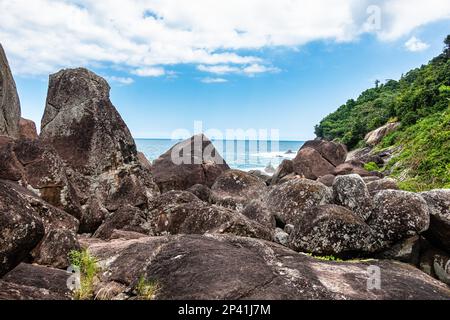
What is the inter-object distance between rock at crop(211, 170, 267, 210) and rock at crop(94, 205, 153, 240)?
5340 mm

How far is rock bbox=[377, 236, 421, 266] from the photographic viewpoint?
10448mm

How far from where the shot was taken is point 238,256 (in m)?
6.30

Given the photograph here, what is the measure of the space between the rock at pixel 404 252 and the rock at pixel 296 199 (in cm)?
A: 323

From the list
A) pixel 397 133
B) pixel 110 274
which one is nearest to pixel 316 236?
pixel 110 274

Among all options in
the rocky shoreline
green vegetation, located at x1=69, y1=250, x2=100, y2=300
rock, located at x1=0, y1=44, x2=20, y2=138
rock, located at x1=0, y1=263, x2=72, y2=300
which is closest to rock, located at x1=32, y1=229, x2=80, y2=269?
the rocky shoreline

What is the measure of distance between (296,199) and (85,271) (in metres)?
9.09

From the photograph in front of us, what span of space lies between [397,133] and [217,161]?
2686cm

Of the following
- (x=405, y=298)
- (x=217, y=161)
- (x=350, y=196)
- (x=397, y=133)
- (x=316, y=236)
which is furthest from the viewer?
(x=397, y=133)

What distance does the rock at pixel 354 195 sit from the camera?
37.0 feet

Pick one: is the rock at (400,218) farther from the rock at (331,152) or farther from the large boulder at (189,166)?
the rock at (331,152)

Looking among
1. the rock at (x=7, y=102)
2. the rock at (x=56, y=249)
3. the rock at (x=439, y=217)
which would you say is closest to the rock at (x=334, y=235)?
the rock at (x=439, y=217)

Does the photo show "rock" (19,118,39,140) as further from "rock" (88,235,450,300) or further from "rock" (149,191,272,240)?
"rock" (88,235,450,300)

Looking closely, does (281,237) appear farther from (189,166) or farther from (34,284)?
(189,166)
